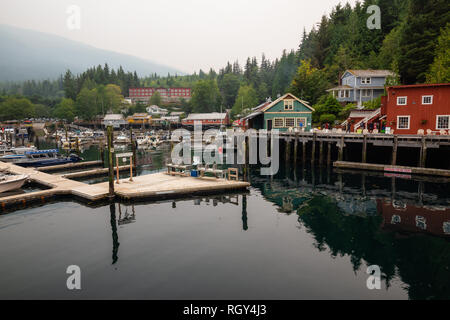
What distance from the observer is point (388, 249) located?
14844 millimetres

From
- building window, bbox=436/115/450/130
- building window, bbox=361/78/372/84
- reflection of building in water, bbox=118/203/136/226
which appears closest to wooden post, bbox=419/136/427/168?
building window, bbox=436/115/450/130

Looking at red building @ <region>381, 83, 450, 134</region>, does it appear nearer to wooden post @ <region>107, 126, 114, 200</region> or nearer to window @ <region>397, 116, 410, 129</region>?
window @ <region>397, 116, 410, 129</region>

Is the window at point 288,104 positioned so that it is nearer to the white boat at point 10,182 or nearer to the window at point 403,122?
the window at point 403,122

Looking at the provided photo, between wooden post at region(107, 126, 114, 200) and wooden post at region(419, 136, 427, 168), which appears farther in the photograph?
wooden post at region(419, 136, 427, 168)

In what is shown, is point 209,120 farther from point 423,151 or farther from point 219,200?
point 219,200

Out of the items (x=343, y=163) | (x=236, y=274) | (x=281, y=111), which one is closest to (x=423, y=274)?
(x=236, y=274)

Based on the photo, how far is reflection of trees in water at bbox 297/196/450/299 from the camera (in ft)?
39.1

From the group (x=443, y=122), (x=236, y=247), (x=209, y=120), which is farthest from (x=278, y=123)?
(x=209, y=120)

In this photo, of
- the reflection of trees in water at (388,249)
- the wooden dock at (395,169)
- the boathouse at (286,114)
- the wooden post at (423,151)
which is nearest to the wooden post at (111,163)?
the reflection of trees in water at (388,249)

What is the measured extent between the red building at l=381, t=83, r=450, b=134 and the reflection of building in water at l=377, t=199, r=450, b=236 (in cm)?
1431

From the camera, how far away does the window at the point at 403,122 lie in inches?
1383

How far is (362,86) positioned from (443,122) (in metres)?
35.1

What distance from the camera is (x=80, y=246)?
1538 centimetres

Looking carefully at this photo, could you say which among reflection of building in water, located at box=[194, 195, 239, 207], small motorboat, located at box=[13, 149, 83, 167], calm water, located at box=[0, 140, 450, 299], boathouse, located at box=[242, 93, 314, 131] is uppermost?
boathouse, located at box=[242, 93, 314, 131]
